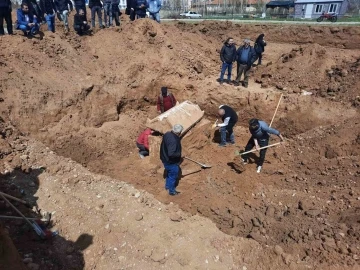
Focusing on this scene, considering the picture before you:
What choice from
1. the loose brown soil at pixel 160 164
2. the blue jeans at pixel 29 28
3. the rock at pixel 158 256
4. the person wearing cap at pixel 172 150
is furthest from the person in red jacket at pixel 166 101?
the rock at pixel 158 256

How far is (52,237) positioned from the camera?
181 inches

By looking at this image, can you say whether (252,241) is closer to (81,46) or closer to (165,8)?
(81,46)

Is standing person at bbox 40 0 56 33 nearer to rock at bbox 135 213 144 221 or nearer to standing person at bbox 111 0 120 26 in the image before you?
standing person at bbox 111 0 120 26

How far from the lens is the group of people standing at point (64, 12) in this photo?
882cm

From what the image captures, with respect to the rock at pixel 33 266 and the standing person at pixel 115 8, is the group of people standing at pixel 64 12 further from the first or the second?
the rock at pixel 33 266

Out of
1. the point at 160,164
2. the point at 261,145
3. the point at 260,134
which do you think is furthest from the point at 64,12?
the point at 261,145

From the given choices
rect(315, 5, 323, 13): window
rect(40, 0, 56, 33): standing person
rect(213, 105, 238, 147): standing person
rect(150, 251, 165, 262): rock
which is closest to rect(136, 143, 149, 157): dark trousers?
rect(213, 105, 238, 147): standing person

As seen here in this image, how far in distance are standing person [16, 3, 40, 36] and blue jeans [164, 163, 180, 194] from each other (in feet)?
21.5

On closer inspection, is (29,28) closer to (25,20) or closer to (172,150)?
(25,20)

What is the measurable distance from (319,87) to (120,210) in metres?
8.01

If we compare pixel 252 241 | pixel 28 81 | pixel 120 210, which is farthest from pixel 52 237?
pixel 28 81

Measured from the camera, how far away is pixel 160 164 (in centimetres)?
769

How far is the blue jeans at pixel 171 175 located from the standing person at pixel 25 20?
654cm

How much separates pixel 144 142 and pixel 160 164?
0.75 meters
